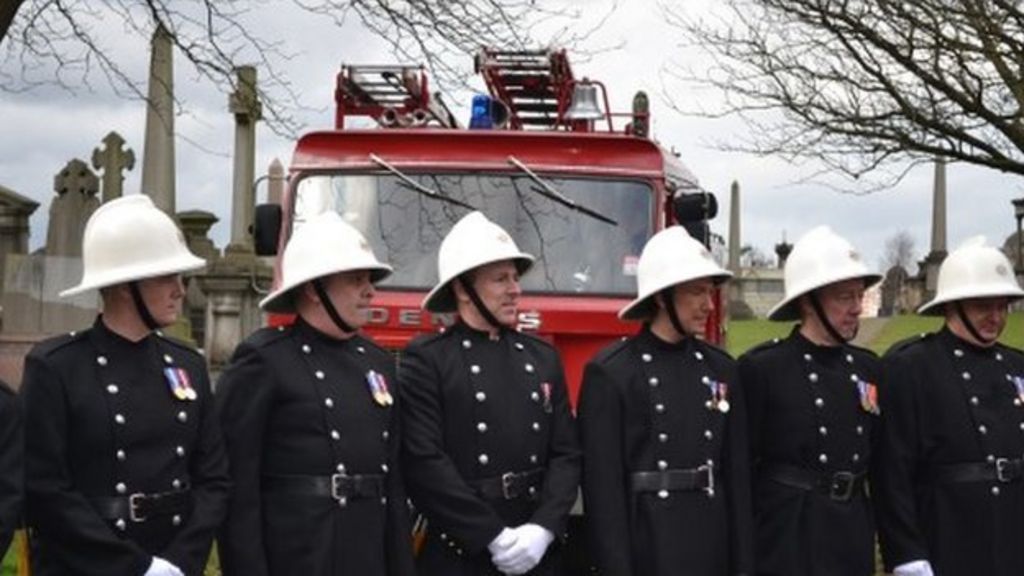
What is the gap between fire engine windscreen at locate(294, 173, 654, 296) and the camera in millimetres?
8352

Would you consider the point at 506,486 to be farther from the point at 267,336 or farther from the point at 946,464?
the point at 946,464

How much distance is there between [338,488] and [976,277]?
2705 mm

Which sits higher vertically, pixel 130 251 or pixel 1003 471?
pixel 130 251

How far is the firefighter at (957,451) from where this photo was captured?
5973 millimetres

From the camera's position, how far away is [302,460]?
16.9 feet

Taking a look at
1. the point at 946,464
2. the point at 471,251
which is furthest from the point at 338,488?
the point at 946,464

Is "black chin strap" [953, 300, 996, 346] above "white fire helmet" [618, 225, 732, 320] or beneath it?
beneath

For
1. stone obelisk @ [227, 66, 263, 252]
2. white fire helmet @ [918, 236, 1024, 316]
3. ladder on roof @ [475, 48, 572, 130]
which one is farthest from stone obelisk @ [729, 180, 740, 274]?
white fire helmet @ [918, 236, 1024, 316]

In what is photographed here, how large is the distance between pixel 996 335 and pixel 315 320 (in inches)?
110

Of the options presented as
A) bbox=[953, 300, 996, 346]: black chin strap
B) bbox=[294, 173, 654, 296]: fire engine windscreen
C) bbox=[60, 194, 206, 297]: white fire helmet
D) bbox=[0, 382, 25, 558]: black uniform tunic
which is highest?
bbox=[294, 173, 654, 296]: fire engine windscreen

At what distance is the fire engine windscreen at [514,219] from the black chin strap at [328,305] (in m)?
2.94

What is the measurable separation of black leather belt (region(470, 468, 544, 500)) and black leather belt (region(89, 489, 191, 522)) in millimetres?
1065

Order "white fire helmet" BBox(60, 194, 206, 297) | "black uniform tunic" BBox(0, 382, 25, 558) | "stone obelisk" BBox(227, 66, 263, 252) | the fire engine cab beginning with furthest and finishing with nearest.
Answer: "stone obelisk" BBox(227, 66, 263, 252)
the fire engine cab
"white fire helmet" BBox(60, 194, 206, 297)
"black uniform tunic" BBox(0, 382, 25, 558)

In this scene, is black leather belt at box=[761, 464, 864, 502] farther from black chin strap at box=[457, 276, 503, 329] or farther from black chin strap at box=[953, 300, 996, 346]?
black chin strap at box=[457, 276, 503, 329]
